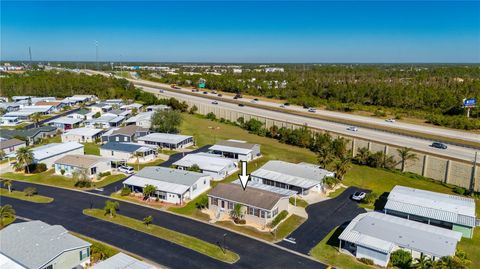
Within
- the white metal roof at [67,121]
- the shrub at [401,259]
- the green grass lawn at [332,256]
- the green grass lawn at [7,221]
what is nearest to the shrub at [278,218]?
the green grass lawn at [332,256]

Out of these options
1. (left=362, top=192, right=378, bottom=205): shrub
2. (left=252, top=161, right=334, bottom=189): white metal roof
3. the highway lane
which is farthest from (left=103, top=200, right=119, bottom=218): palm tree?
the highway lane

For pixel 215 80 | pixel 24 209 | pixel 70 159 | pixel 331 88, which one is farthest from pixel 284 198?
pixel 215 80

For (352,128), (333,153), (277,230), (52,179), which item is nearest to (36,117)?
(52,179)

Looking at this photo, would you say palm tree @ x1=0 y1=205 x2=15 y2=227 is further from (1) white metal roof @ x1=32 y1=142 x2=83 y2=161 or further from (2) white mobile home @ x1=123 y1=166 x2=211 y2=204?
(1) white metal roof @ x1=32 y1=142 x2=83 y2=161

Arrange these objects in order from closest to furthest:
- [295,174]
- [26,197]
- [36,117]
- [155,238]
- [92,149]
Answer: [155,238]
[26,197]
[295,174]
[92,149]
[36,117]

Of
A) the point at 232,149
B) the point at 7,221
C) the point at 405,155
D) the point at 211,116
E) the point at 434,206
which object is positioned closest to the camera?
the point at 7,221

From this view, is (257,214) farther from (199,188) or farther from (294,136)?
(294,136)

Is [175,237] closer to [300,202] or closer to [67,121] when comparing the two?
[300,202]
